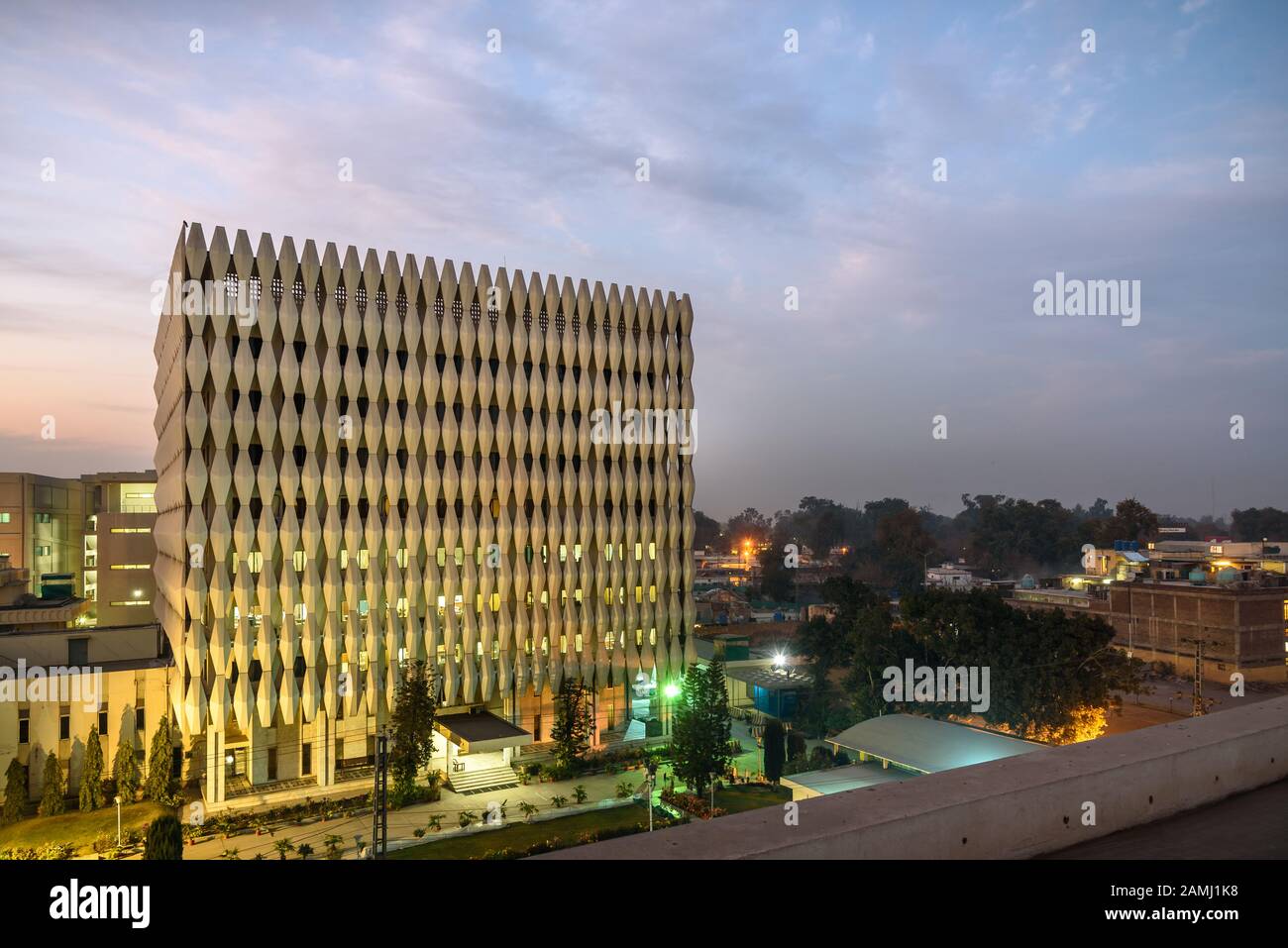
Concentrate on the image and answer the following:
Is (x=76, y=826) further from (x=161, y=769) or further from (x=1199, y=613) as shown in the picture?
(x=1199, y=613)

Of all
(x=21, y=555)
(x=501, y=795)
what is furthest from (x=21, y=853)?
(x=21, y=555)

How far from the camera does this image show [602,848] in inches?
154

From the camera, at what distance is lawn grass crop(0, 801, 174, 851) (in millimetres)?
29938

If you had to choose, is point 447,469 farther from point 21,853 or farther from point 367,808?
point 21,853

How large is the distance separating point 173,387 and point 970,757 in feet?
127

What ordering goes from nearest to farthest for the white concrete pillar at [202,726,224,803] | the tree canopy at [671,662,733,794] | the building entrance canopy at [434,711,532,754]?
the tree canopy at [671,662,733,794] < the white concrete pillar at [202,726,224,803] < the building entrance canopy at [434,711,532,754]

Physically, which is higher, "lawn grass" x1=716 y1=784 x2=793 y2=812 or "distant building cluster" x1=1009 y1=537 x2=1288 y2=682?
"distant building cluster" x1=1009 y1=537 x2=1288 y2=682

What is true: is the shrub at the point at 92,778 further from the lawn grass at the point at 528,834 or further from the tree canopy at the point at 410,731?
the lawn grass at the point at 528,834

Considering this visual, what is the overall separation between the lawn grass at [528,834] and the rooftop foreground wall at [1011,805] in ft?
80.4

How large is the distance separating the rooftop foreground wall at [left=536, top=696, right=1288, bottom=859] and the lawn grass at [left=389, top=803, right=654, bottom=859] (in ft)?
80.4

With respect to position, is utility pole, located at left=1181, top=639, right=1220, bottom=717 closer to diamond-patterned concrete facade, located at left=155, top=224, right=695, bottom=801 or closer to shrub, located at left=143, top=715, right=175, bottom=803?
diamond-patterned concrete facade, located at left=155, top=224, right=695, bottom=801

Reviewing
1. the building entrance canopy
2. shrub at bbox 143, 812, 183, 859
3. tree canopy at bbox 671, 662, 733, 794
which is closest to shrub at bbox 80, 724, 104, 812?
the building entrance canopy

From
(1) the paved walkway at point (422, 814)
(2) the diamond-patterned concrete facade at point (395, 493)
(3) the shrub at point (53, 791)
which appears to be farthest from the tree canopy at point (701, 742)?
(3) the shrub at point (53, 791)

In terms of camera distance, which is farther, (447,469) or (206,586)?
(447,469)
